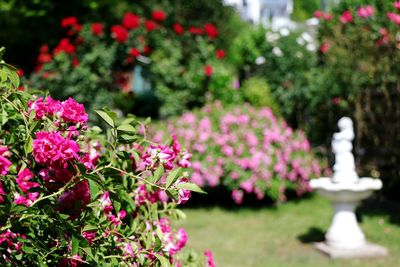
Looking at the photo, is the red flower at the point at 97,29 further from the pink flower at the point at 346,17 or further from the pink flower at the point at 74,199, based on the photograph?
the pink flower at the point at 74,199

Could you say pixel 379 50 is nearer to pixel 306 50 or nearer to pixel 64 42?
pixel 306 50

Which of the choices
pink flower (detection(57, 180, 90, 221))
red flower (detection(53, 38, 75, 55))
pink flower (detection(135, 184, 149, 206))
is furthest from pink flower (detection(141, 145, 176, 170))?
red flower (detection(53, 38, 75, 55))

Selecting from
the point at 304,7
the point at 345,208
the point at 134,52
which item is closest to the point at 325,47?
the point at 134,52

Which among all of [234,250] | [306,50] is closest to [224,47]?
[306,50]

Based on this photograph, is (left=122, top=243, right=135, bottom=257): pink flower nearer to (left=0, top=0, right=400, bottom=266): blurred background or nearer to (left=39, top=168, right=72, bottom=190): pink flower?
(left=39, top=168, right=72, bottom=190): pink flower

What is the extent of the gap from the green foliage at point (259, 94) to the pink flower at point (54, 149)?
30.0 ft

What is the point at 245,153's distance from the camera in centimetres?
918

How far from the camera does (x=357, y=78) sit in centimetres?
920

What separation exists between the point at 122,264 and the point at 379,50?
6999mm

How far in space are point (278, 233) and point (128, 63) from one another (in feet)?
18.0

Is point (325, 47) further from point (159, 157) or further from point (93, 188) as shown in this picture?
point (93, 188)

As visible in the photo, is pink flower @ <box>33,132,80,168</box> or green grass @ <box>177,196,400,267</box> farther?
green grass @ <box>177,196,400,267</box>

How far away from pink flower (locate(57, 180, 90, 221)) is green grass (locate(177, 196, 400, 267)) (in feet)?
12.2

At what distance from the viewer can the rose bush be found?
34.9 feet
